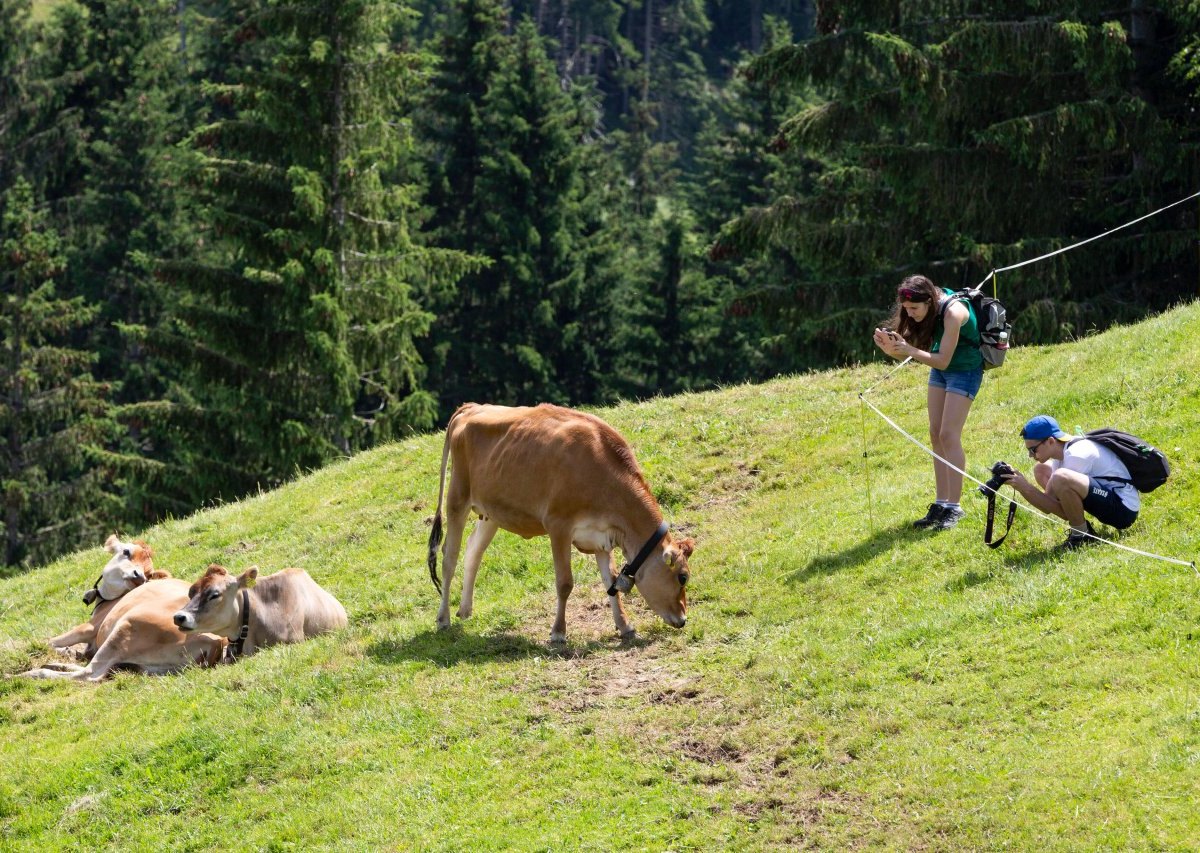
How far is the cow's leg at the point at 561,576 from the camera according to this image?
13000mm

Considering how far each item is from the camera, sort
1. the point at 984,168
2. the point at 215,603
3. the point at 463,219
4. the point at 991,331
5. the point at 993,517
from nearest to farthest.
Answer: the point at 993,517
the point at 991,331
the point at 215,603
the point at 984,168
the point at 463,219

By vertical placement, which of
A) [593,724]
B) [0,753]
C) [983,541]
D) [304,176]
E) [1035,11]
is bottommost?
[0,753]

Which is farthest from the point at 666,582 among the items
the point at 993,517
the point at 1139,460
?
the point at 1139,460

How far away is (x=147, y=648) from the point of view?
14.8 meters

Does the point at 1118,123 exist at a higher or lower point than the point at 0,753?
higher

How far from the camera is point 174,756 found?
12312mm

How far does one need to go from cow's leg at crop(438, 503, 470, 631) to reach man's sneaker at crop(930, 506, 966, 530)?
14.2ft

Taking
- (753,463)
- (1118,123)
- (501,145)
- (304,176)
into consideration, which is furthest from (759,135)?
→ (753,463)

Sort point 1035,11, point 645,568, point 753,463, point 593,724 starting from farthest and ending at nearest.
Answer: point 1035,11
point 753,463
point 645,568
point 593,724

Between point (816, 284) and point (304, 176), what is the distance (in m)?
11.9

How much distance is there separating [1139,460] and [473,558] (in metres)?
5.98

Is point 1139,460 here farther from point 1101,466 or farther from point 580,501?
point 580,501

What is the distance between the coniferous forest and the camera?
2608 centimetres

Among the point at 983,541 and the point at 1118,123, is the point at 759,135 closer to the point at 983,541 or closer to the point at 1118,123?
the point at 1118,123
